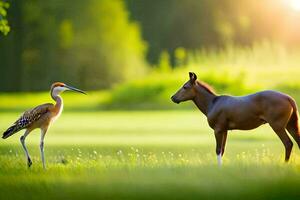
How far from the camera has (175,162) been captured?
16.4 feet

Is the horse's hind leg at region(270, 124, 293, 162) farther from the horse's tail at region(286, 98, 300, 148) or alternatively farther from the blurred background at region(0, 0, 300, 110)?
the blurred background at region(0, 0, 300, 110)

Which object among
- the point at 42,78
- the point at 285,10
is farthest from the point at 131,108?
the point at 285,10

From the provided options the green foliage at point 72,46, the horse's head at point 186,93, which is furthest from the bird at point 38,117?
the green foliage at point 72,46

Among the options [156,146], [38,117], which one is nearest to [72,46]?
[156,146]

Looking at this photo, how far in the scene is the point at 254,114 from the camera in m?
4.66

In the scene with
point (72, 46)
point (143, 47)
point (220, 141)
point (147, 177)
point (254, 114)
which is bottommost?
point (147, 177)

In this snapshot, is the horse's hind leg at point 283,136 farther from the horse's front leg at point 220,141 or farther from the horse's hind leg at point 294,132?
the horse's front leg at point 220,141

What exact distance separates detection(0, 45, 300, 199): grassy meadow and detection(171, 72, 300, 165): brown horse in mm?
206

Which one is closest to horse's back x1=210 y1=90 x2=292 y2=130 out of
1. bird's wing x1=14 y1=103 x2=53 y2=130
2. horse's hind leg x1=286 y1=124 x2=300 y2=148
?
horse's hind leg x1=286 y1=124 x2=300 y2=148

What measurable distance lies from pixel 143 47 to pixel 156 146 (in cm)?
349

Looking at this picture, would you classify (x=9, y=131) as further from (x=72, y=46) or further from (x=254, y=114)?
(x=72, y=46)

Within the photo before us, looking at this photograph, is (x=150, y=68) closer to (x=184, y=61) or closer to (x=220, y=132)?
(x=184, y=61)

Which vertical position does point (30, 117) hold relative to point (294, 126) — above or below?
above

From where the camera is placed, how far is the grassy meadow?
452cm
